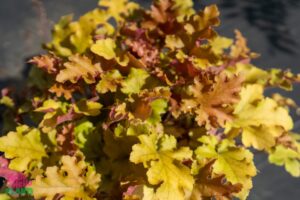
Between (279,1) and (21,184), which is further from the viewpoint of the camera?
(279,1)

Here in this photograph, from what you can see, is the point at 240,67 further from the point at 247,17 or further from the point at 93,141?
the point at 247,17

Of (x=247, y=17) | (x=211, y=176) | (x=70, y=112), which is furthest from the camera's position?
(x=247, y=17)

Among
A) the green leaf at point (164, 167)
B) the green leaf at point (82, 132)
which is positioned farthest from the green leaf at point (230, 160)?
the green leaf at point (82, 132)

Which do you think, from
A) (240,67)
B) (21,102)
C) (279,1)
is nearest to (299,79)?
(240,67)

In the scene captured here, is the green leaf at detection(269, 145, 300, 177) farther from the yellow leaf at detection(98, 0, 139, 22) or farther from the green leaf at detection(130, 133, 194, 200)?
the yellow leaf at detection(98, 0, 139, 22)

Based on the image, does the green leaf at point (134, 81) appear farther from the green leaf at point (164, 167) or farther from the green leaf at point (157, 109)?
the green leaf at point (164, 167)

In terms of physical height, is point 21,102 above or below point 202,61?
above

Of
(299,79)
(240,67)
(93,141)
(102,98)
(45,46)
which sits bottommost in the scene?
(299,79)
